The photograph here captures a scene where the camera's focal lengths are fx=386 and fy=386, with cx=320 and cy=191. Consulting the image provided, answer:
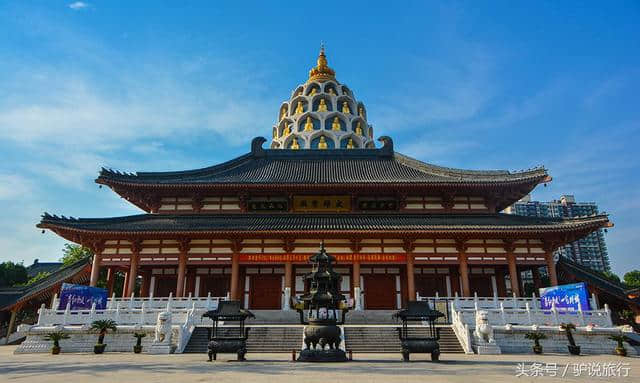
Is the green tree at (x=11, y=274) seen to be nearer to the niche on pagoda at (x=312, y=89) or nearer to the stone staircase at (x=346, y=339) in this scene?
the stone staircase at (x=346, y=339)

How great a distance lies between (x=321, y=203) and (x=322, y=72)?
37.1 metres

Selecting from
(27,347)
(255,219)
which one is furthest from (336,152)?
(27,347)

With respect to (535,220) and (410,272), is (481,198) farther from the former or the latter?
(410,272)

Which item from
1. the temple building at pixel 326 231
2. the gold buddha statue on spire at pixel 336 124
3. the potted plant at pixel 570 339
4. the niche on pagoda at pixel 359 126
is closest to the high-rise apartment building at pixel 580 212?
the niche on pagoda at pixel 359 126

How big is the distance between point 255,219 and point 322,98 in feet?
110

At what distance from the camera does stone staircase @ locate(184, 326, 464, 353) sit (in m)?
→ 16.8

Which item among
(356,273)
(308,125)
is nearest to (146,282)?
(356,273)

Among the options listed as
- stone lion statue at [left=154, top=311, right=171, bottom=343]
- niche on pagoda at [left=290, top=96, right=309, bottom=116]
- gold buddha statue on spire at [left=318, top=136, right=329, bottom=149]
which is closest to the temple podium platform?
stone lion statue at [left=154, top=311, right=171, bottom=343]

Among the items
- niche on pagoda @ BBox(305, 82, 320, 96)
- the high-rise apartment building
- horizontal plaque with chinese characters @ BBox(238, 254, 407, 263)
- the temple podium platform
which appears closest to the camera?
the temple podium platform

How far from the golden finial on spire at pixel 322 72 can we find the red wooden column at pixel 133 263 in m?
40.2

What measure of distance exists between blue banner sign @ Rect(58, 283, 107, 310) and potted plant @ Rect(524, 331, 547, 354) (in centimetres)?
2066

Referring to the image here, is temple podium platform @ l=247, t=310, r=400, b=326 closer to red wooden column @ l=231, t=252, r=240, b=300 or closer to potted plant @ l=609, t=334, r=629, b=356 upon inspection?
red wooden column @ l=231, t=252, r=240, b=300

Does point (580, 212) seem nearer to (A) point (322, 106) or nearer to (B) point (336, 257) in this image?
(A) point (322, 106)

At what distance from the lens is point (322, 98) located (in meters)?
55.3
